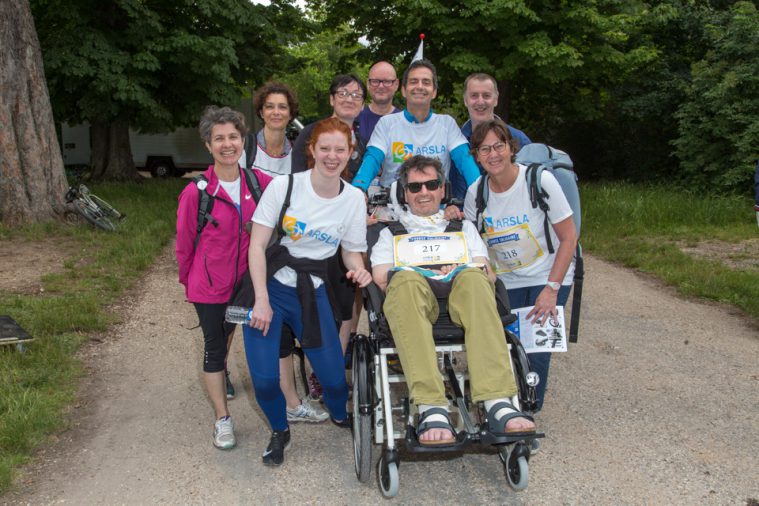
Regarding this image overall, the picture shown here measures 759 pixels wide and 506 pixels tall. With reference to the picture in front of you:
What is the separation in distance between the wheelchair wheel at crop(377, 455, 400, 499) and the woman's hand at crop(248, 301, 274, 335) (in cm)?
88

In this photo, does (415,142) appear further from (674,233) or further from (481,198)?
(674,233)

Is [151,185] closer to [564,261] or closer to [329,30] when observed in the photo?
[329,30]

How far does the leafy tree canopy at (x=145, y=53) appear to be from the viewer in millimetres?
14633

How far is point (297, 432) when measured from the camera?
414 centimetres

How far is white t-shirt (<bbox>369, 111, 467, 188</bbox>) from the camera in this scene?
446cm

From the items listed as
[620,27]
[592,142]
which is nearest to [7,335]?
[620,27]

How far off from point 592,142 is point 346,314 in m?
19.5

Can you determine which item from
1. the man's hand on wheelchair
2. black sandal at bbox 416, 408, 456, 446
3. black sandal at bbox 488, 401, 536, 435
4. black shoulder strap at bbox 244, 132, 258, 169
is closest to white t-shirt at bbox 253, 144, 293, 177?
black shoulder strap at bbox 244, 132, 258, 169

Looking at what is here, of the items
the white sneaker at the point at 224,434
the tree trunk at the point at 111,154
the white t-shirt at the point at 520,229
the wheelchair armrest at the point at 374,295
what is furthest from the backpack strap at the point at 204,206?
the tree trunk at the point at 111,154

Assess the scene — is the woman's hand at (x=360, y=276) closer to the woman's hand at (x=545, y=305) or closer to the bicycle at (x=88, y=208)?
the woman's hand at (x=545, y=305)

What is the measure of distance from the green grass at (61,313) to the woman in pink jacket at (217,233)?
1.16 meters

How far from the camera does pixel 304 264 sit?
369 centimetres

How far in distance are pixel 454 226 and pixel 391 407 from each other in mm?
1055

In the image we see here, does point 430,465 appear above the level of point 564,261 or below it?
below
